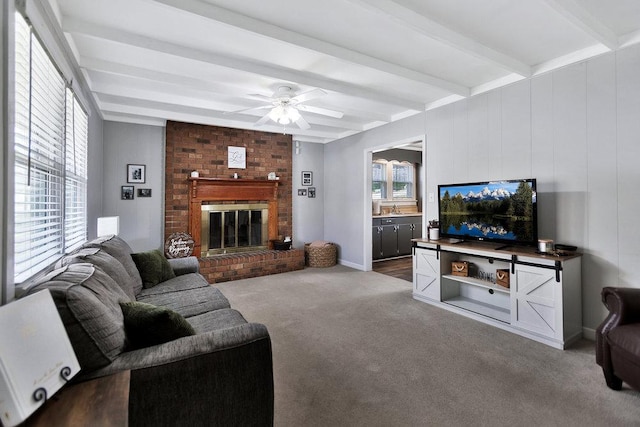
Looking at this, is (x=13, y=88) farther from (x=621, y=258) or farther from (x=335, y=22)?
(x=621, y=258)

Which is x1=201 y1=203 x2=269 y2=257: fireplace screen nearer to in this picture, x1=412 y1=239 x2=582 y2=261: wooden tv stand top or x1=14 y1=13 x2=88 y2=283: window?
x1=14 y1=13 x2=88 y2=283: window

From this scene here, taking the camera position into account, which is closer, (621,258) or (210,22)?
(210,22)

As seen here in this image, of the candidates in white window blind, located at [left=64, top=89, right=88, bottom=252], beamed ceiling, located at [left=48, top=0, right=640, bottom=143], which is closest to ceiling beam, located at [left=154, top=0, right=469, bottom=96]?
beamed ceiling, located at [left=48, top=0, right=640, bottom=143]

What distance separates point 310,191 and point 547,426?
5.07 meters

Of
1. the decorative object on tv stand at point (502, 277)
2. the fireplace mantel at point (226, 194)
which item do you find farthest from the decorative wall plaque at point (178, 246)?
the decorative object on tv stand at point (502, 277)

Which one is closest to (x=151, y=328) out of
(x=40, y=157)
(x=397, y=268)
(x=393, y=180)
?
(x=40, y=157)

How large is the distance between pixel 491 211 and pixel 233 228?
4.00 meters

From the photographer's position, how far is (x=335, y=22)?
230cm

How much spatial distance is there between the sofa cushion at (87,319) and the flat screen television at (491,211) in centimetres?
334

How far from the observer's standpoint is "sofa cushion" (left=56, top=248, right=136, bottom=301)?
1912mm

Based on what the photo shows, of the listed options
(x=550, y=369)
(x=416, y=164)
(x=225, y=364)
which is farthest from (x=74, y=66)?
(x=416, y=164)

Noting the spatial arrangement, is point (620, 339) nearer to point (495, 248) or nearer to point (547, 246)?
point (547, 246)

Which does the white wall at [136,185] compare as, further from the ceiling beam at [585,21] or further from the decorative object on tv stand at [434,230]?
the ceiling beam at [585,21]

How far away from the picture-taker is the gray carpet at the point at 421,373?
5.77 feet
